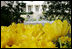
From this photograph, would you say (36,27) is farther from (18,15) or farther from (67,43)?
(18,15)

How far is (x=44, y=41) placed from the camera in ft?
0.54

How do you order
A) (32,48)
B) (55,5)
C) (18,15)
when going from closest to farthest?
(32,48), (18,15), (55,5)

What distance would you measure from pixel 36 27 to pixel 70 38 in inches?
2.4

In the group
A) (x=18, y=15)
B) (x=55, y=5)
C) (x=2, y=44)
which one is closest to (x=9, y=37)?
(x=2, y=44)

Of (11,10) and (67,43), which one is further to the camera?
(11,10)

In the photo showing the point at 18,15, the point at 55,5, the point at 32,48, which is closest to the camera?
the point at 32,48

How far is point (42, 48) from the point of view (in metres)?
0.16

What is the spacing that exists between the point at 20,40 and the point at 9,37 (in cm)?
2

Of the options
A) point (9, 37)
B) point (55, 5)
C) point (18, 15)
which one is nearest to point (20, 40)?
point (9, 37)

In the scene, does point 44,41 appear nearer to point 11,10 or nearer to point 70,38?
point 70,38

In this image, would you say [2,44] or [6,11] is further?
[6,11]

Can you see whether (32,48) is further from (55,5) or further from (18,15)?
(55,5)

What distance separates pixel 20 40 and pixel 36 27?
0.12 ft

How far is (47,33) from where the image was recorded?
0.58ft
